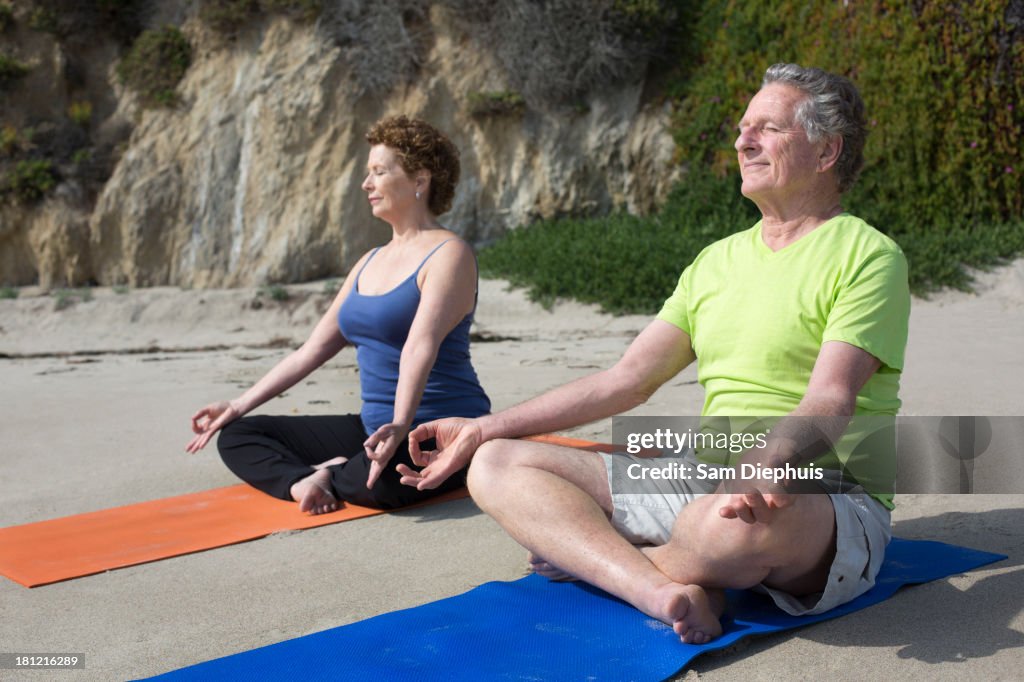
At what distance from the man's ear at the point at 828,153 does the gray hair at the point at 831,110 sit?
2 centimetres

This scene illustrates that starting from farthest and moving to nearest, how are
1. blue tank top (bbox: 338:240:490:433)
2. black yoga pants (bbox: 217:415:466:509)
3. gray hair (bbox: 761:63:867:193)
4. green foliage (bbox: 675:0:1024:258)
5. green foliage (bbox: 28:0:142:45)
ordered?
1. green foliage (bbox: 28:0:142:45)
2. green foliage (bbox: 675:0:1024:258)
3. blue tank top (bbox: 338:240:490:433)
4. black yoga pants (bbox: 217:415:466:509)
5. gray hair (bbox: 761:63:867:193)

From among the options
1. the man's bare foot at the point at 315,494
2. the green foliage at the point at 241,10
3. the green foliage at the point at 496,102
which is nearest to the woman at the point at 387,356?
the man's bare foot at the point at 315,494

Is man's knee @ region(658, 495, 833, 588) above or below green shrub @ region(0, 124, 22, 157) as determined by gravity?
below

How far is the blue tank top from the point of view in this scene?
3654 mm

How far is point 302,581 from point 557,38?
367 inches

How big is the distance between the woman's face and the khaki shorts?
165cm

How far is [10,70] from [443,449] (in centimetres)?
1116

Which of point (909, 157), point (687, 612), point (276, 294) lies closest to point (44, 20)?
point (276, 294)

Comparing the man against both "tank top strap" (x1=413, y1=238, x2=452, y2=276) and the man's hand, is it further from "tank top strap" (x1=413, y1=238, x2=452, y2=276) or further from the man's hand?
"tank top strap" (x1=413, y1=238, x2=452, y2=276)

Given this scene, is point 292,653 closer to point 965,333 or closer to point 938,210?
point 965,333

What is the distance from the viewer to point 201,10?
39.1 feet

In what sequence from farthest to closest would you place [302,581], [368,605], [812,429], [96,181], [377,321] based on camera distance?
[96,181]
[377,321]
[302,581]
[368,605]
[812,429]

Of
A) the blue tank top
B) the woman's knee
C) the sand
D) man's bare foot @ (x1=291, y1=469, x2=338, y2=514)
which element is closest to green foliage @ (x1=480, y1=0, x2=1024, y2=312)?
the sand

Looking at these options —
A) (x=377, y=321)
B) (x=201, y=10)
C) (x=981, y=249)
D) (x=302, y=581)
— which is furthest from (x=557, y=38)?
Answer: (x=302, y=581)
